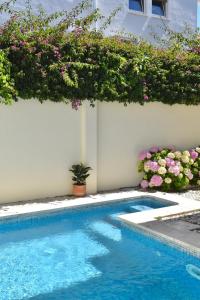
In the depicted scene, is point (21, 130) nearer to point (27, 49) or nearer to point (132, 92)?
point (27, 49)

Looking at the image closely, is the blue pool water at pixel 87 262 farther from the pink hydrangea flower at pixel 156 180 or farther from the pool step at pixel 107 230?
the pink hydrangea flower at pixel 156 180

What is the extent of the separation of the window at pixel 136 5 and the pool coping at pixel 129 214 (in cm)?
1262

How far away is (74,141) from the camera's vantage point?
10.9 m

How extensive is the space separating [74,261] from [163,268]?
1519 mm

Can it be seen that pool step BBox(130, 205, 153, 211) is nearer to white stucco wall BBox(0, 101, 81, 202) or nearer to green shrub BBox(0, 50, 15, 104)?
white stucco wall BBox(0, 101, 81, 202)

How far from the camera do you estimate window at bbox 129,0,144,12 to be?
20.6 meters

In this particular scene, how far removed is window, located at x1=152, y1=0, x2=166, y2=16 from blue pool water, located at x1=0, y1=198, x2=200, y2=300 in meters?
15.3

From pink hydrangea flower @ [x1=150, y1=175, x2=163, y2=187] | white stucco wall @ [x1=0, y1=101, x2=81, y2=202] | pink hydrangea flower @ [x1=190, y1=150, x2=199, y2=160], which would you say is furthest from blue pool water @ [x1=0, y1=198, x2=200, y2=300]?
pink hydrangea flower @ [x1=190, y1=150, x2=199, y2=160]

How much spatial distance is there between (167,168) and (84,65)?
389cm

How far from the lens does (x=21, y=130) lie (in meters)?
10.0

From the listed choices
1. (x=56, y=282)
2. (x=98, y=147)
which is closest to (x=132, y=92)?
(x=98, y=147)

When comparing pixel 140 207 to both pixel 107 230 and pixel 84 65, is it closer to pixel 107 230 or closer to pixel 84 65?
pixel 107 230

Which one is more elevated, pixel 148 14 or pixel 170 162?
pixel 148 14

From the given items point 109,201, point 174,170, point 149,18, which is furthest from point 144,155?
point 149,18
